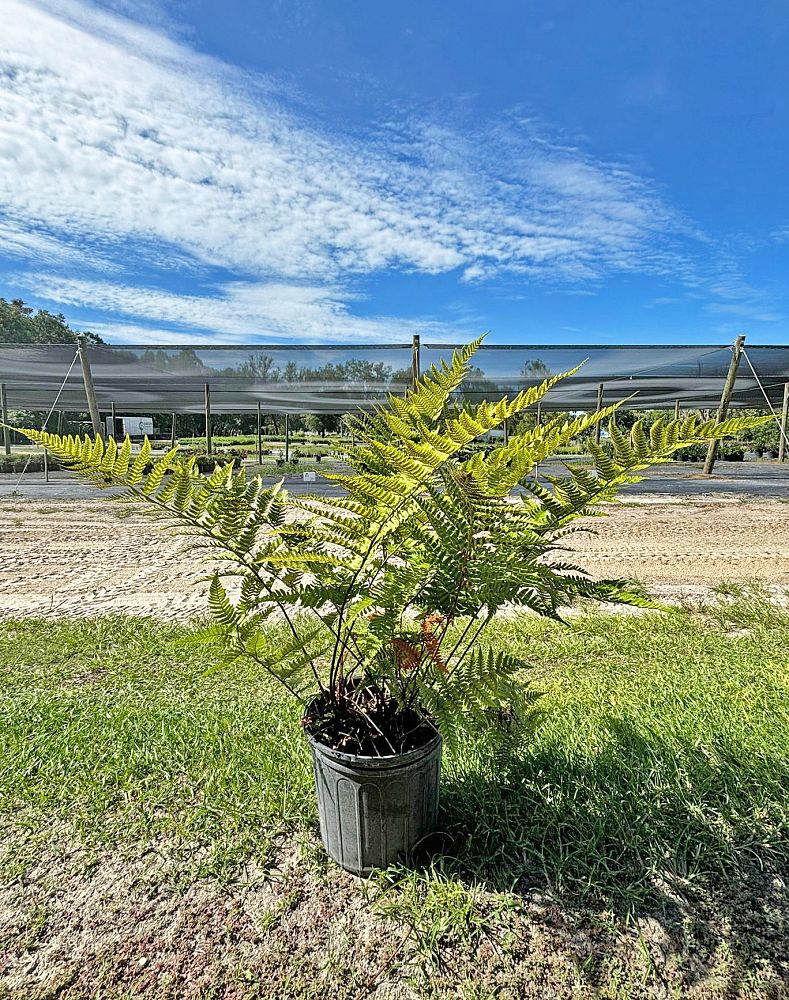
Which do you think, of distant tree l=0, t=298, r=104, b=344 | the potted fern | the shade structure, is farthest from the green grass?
distant tree l=0, t=298, r=104, b=344

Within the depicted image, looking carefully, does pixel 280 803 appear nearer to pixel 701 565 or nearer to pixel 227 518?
pixel 227 518

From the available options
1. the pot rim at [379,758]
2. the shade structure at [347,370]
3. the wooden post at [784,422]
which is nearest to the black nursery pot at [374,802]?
the pot rim at [379,758]

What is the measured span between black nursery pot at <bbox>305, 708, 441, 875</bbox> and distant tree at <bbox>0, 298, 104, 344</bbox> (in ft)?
175

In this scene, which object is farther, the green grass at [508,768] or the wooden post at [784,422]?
the wooden post at [784,422]

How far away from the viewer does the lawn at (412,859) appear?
1.37 m

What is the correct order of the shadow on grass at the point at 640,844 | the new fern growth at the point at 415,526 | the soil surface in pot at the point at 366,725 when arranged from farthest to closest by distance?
the soil surface in pot at the point at 366,725, the shadow on grass at the point at 640,844, the new fern growth at the point at 415,526

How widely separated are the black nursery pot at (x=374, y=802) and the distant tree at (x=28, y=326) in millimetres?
53362

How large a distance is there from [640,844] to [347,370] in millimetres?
9496

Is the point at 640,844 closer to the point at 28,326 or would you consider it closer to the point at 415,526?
the point at 415,526

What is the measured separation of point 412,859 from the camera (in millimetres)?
1659

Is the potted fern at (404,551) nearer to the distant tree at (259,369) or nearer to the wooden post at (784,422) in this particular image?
the distant tree at (259,369)

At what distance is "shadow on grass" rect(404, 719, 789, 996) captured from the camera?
1.45 metres

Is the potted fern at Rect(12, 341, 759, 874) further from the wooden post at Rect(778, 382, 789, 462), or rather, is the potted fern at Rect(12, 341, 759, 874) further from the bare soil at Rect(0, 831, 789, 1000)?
the wooden post at Rect(778, 382, 789, 462)

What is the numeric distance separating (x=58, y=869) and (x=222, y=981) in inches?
27.5
